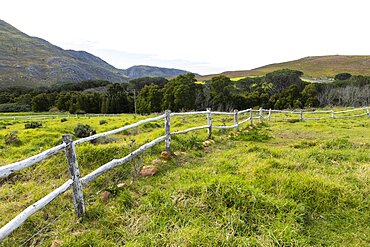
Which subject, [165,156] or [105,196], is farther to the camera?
[165,156]

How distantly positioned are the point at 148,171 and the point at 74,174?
183 cm

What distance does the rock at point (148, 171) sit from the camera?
4.91 m

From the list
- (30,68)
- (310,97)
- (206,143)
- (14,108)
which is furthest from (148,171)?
(30,68)

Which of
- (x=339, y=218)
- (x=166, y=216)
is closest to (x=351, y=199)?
(x=339, y=218)

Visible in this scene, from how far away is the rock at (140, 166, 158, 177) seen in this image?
193 inches

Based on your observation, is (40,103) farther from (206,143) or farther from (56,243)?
(56,243)

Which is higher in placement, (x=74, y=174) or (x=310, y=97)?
(x=74, y=174)

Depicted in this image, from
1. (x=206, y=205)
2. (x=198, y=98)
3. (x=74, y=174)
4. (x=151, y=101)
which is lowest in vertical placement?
(x=151, y=101)

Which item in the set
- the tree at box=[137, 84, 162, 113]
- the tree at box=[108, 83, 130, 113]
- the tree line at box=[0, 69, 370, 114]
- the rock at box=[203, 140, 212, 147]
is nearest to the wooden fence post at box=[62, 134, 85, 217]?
the rock at box=[203, 140, 212, 147]

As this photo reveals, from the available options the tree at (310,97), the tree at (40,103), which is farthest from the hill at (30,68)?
the tree at (310,97)

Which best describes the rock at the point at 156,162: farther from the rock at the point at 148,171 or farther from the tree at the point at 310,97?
the tree at the point at 310,97

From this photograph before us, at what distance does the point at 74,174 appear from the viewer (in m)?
3.34

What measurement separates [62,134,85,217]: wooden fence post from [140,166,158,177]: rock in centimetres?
Answer: 162

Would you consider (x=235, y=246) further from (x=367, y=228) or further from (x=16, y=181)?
(x=16, y=181)
